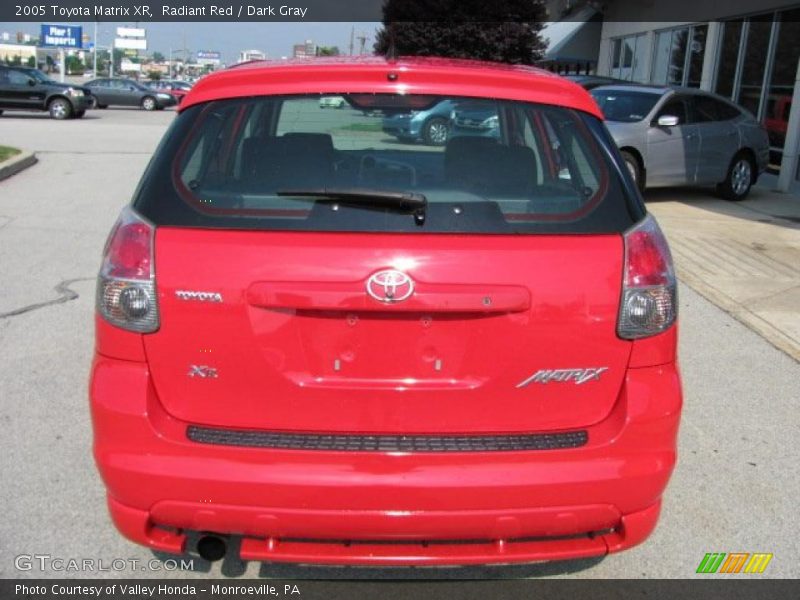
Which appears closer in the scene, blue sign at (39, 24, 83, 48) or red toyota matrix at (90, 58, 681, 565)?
red toyota matrix at (90, 58, 681, 565)

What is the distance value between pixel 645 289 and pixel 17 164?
1275 centimetres

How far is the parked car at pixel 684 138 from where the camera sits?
11.9 m

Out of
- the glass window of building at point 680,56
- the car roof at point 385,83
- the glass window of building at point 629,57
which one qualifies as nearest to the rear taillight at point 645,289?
the car roof at point 385,83

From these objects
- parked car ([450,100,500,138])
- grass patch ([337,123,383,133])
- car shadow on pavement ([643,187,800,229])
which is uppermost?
parked car ([450,100,500,138])

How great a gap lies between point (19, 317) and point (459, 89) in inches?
168

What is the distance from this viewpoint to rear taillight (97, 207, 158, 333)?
237 cm

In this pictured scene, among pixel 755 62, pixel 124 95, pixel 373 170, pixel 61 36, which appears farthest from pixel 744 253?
pixel 61 36

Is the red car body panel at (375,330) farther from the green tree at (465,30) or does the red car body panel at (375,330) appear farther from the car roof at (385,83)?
the green tree at (465,30)

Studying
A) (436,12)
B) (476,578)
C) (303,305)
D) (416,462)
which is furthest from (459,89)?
(436,12)

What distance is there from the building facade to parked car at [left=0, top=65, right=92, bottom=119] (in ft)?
62.7

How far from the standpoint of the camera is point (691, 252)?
8.62 meters

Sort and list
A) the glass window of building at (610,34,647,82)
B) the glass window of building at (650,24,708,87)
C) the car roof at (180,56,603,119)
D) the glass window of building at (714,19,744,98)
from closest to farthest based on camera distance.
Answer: the car roof at (180,56,603,119) → the glass window of building at (714,19,744,98) → the glass window of building at (650,24,708,87) → the glass window of building at (610,34,647,82)

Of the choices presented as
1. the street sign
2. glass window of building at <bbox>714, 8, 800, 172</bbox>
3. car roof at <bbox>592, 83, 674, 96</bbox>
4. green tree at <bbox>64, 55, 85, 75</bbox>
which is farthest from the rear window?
green tree at <bbox>64, 55, 85, 75</bbox>

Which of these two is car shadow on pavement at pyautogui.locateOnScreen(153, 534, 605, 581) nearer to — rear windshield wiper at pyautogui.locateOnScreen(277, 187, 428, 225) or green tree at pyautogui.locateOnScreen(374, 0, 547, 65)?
rear windshield wiper at pyautogui.locateOnScreen(277, 187, 428, 225)
